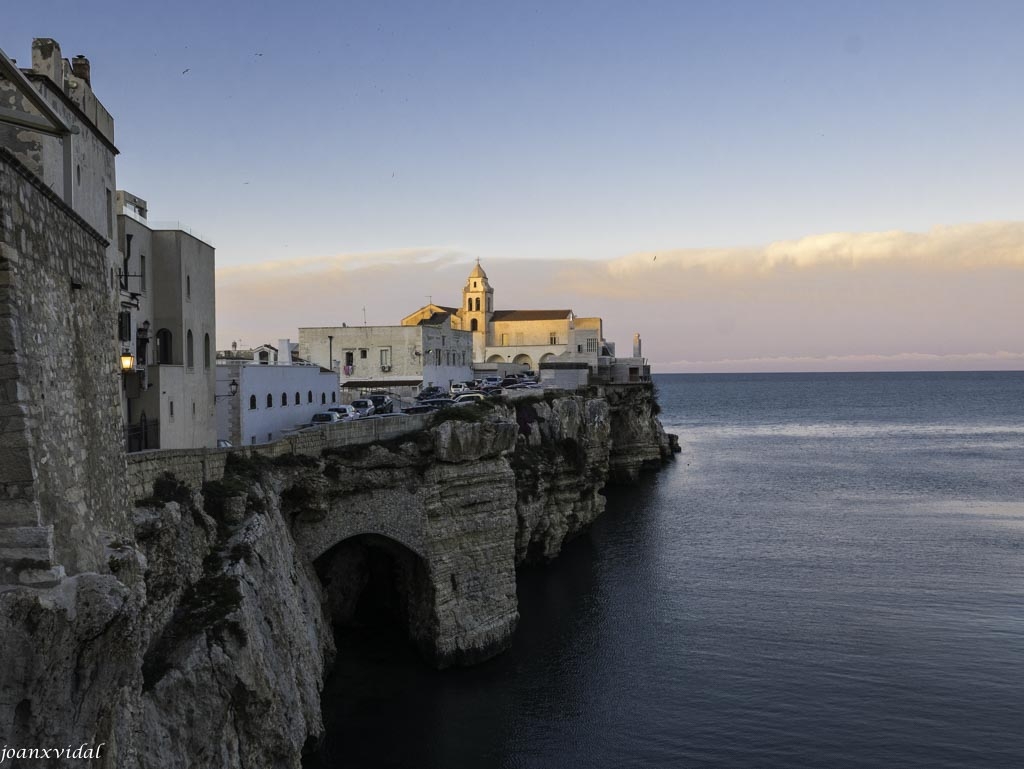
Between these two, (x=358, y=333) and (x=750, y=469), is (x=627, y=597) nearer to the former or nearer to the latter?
(x=358, y=333)

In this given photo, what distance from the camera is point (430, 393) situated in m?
63.4

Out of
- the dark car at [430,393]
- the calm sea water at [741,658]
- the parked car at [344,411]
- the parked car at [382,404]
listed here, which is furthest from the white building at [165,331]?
the dark car at [430,393]

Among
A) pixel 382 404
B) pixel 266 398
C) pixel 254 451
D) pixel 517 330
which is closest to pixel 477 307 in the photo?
pixel 517 330

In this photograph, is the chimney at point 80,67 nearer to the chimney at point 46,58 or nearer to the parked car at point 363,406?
the chimney at point 46,58

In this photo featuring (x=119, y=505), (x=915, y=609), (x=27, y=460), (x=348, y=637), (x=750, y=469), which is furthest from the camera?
(x=750, y=469)

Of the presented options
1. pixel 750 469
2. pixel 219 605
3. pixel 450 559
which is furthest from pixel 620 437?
pixel 219 605

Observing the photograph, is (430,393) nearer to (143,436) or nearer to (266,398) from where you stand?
(266,398)

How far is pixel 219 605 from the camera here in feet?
60.8

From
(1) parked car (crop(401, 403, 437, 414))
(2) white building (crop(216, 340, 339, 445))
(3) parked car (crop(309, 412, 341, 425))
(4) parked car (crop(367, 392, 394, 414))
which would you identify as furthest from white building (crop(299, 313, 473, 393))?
Result: (3) parked car (crop(309, 412, 341, 425))

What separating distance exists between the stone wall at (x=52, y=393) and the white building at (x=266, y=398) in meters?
21.7

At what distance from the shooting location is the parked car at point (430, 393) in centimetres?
6031

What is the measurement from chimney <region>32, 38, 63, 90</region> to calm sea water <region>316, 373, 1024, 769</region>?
1913 centimetres

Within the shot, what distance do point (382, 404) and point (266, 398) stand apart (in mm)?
14119

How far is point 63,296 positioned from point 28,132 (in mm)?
8182
